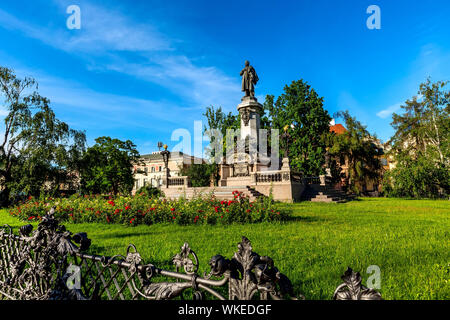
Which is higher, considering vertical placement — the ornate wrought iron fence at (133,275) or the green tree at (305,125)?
the green tree at (305,125)

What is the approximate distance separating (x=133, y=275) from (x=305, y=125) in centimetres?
3426

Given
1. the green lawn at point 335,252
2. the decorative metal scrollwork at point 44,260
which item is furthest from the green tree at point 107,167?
the decorative metal scrollwork at point 44,260

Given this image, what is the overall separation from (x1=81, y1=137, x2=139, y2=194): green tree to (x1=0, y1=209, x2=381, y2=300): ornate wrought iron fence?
2889 centimetres

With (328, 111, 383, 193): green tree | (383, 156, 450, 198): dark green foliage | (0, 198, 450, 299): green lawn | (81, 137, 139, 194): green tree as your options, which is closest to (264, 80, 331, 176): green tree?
(328, 111, 383, 193): green tree

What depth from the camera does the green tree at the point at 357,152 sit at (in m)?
33.6

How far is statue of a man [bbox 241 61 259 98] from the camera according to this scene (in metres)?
24.3

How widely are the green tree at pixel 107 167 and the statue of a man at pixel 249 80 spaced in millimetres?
18242

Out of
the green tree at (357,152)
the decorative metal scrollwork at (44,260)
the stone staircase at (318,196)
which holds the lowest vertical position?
the stone staircase at (318,196)

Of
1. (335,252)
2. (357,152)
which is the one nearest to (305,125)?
(357,152)

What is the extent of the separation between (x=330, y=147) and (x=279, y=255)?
107 feet

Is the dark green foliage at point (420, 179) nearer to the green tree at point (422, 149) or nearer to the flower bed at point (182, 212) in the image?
the green tree at point (422, 149)

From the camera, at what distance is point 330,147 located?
1336 inches
